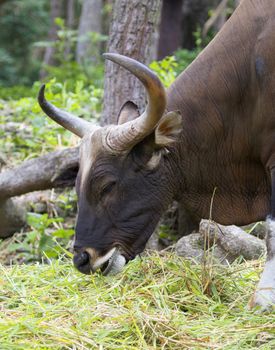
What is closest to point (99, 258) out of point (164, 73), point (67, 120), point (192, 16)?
point (67, 120)

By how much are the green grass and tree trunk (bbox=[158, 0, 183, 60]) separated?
1073cm

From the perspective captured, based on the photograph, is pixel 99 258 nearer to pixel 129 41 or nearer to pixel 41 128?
pixel 129 41

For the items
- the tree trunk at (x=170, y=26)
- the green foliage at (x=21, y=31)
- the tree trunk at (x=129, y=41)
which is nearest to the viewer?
the tree trunk at (x=129, y=41)

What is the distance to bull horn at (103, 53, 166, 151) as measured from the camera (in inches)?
191

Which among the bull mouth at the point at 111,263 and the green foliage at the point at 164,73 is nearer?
the bull mouth at the point at 111,263

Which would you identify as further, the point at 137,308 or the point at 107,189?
the point at 107,189

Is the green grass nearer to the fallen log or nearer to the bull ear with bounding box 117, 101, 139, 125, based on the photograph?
the fallen log

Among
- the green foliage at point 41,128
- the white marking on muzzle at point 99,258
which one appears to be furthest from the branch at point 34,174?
the white marking on muzzle at point 99,258

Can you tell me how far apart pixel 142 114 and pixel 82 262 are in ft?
3.44

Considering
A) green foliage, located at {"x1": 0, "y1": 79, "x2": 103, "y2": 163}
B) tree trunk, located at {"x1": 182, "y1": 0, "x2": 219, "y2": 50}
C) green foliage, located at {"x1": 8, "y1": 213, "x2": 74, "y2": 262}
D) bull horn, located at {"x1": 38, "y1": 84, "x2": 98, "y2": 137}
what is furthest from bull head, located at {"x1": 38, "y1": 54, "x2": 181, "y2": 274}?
tree trunk, located at {"x1": 182, "y1": 0, "x2": 219, "y2": 50}

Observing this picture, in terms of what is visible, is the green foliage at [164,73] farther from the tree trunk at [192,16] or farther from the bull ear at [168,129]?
the tree trunk at [192,16]

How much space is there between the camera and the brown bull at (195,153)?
17.0 feet

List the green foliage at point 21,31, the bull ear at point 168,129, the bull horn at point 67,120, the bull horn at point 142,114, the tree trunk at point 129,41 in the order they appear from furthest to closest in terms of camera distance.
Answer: the green foliage at point 21,31
the tree trunk at point 129,41
the bull horn at point 67,120
the bull ear at point 168,129
the bull horn at point 142,114

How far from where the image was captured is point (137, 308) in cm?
475
